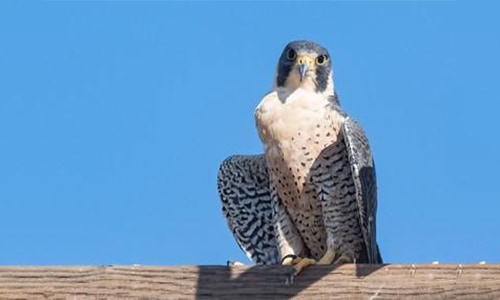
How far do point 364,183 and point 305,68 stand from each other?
621 millimetres

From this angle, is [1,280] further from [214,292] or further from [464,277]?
[464,277]

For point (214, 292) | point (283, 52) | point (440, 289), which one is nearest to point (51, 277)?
point (214, 292)

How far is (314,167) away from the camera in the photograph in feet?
13.7

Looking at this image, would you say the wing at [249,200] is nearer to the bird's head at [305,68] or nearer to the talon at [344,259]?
the bird's head at [305,68]

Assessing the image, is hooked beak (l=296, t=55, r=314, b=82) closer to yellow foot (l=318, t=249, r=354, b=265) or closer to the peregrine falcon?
the peregrine falcon

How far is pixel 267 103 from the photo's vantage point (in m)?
4.32

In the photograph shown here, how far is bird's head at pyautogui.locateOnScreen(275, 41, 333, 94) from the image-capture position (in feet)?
14.4

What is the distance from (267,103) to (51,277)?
148cm

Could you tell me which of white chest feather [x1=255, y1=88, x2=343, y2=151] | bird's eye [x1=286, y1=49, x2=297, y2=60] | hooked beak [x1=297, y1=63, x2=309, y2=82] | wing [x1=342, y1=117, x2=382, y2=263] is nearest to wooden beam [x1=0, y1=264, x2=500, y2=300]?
wing [x1=342, y1=117, x2=382, y2=263]

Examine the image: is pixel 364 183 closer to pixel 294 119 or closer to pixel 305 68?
pixel 294 119

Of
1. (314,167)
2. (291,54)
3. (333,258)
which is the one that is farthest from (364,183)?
(291,54)

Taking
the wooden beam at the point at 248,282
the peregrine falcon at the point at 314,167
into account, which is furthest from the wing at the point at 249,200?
the wooden beam at the point at 248,282

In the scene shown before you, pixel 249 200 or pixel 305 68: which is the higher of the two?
pixel 305 68

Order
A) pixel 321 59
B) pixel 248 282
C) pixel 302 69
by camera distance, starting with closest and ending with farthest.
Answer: pixel 248 282, pixel 302 69, pixel 321 59
